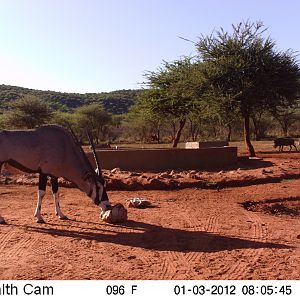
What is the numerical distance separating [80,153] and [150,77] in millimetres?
22293

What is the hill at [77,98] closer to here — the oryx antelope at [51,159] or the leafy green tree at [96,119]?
the leafy green tree at [96,119]

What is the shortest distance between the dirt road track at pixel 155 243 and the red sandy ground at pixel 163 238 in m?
0.01

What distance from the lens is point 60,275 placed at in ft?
19.0

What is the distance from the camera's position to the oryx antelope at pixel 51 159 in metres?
9.22

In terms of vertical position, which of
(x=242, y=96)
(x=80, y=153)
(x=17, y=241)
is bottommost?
(x=17, y=241)

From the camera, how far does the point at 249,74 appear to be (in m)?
23.8

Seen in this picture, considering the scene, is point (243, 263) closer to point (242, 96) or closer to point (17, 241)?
point (17, 241)

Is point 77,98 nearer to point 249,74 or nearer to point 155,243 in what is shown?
point 249,74

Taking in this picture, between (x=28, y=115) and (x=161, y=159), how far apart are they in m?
29.3

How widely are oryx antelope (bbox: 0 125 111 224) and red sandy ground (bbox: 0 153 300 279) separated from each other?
644 millimetres

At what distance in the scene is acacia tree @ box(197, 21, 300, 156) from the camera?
76.2 ft

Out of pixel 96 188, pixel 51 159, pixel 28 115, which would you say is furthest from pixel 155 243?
pixel 28 115
